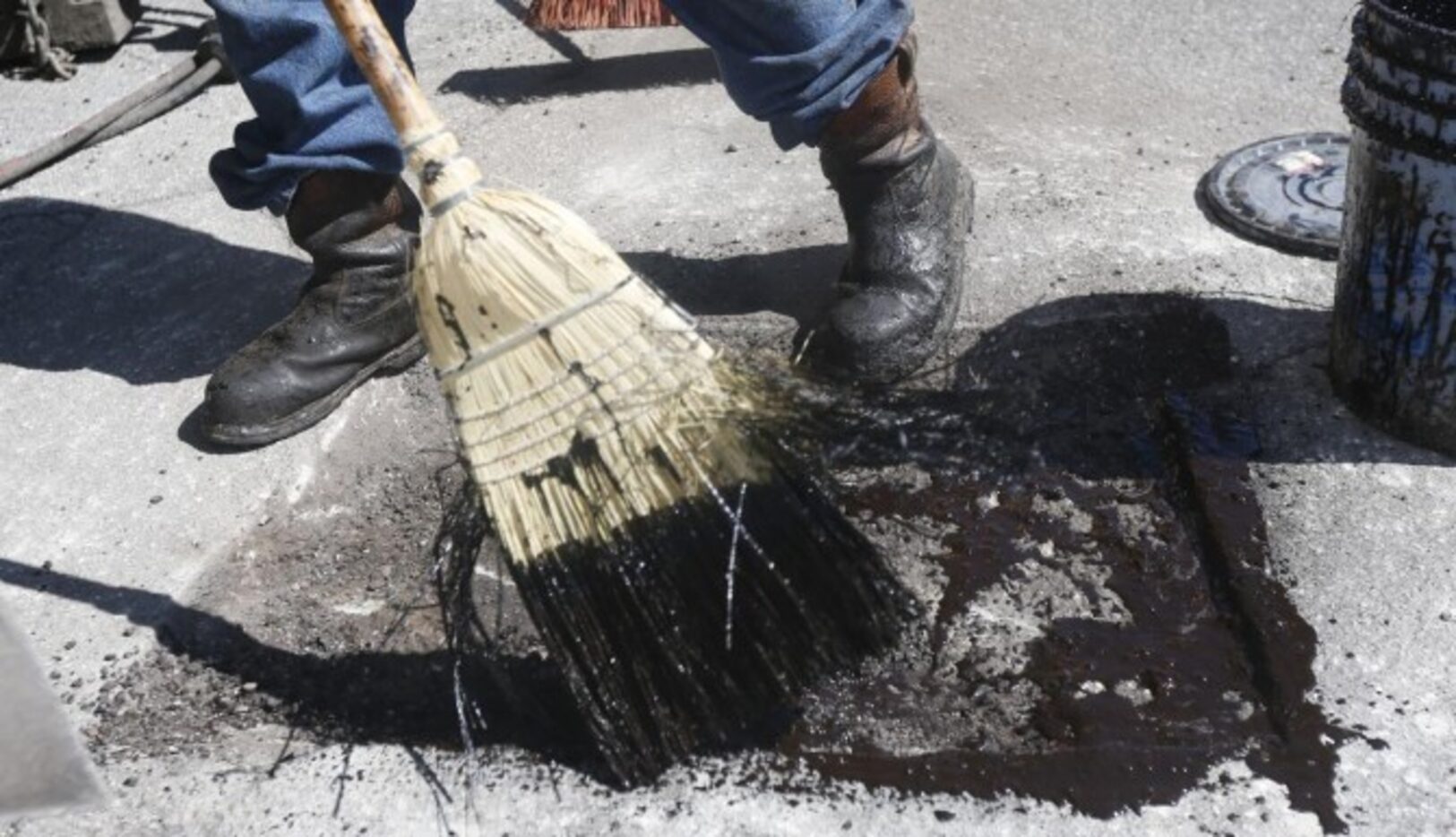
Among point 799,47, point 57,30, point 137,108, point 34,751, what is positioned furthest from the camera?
point 57,30

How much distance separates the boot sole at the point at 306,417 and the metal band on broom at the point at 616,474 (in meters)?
0.88

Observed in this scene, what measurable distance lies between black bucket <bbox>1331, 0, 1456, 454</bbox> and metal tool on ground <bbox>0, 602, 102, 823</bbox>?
87.6 inches

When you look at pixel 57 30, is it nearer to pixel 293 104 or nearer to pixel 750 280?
→ pixel 293 104

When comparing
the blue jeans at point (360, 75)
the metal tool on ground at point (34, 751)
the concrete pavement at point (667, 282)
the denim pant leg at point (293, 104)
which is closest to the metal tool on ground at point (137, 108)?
the concrete pavement at point (667, 282)

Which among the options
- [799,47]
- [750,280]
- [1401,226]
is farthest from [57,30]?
[1401,226]

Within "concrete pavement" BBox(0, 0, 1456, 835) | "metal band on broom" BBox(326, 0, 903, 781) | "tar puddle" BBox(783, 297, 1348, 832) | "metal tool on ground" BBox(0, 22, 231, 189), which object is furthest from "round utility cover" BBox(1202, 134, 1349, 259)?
"metal tool on ground" BBox(0, 22, 231, 189)

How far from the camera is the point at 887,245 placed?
313 cm

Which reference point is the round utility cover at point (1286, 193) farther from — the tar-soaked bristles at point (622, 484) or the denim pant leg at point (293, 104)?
the denim pant leg at point (293, 104)

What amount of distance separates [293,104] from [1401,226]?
200 cm

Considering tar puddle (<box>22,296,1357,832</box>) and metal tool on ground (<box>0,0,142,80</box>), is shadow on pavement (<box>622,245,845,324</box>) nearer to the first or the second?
tar puddle (<box>22,296,1357,832</box>)

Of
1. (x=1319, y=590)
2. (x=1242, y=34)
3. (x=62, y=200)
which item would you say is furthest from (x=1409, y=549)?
(x=62, y=200)

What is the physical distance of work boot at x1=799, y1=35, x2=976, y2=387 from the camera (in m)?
3.04

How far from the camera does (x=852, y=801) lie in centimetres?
223

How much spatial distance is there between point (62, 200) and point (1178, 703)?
3149mm
